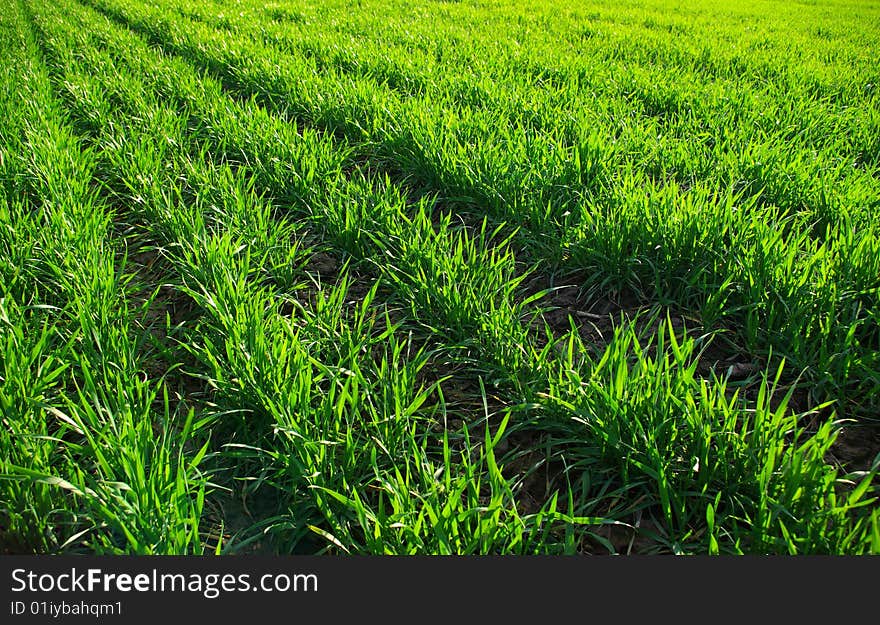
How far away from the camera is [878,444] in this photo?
5.32 ft

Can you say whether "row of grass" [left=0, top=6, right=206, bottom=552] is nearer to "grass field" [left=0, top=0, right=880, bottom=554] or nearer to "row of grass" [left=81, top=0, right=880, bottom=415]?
"grass field" [left=0, top=0, right=880, bottom=554]

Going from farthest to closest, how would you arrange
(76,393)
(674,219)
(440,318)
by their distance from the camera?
(674,219)
(440,318)
(76,393)

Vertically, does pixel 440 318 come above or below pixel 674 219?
below

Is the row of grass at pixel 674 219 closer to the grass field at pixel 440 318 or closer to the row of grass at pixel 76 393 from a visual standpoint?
the grass field at pixel 440 318

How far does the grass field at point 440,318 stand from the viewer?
1.37 m

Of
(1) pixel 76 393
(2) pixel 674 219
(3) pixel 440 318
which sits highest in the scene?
(2) pixel 674 219

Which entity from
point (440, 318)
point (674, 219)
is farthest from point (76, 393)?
point (674, 219)

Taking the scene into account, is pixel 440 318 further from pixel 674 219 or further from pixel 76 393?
pixel 76 393

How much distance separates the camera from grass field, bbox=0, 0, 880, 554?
1.37 metres

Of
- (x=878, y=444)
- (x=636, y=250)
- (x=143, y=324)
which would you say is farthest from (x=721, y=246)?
(x=143, y=324)

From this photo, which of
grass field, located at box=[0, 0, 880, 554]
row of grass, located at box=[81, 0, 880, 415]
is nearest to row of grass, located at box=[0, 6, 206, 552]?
grass field, located at box=[0, 0, 880, 554]

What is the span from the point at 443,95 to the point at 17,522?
11.8 ft

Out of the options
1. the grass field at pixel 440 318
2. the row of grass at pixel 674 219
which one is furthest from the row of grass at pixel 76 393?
the row of grass at pixel 674 219

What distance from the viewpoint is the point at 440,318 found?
2.08 meters
